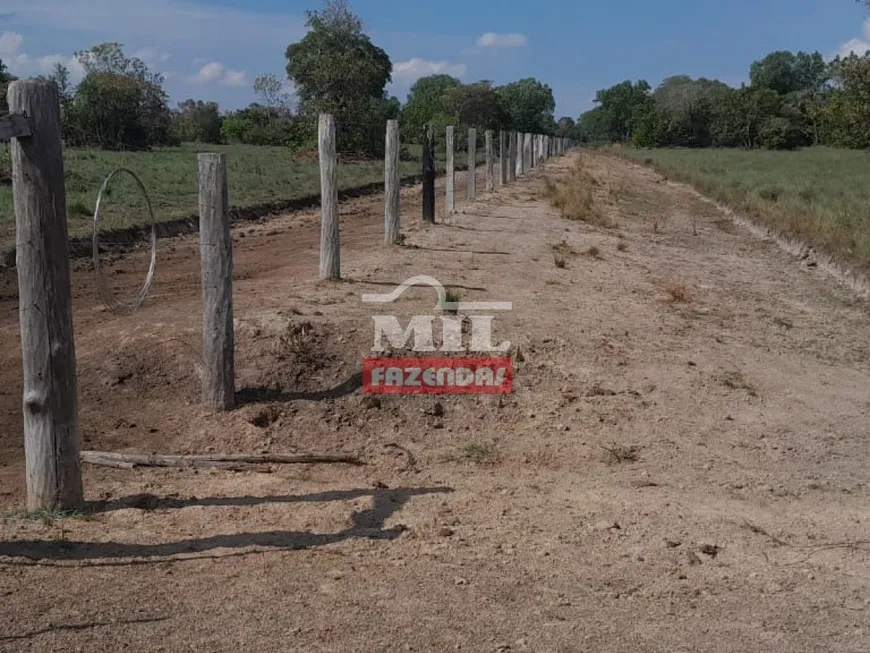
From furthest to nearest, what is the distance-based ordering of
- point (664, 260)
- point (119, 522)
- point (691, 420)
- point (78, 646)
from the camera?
point (664, 260)
point (691, 420)
point (119, 522)
point (78, 646)

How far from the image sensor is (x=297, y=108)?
27031mm

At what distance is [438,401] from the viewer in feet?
22.0

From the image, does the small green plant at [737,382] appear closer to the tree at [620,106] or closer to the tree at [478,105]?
the tree at [478,105]

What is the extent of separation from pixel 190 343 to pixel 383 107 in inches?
1037

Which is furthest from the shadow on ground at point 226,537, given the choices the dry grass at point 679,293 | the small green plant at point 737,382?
the dry grass at point 679,293

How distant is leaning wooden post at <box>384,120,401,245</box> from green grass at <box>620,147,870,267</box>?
268 inches

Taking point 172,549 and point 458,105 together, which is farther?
point 458,105

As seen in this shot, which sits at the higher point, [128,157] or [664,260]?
[128,157]

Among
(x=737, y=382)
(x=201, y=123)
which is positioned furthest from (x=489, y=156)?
(x=201, y=123)

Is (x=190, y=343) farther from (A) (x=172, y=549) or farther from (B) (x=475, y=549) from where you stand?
(B) (x=475, y=549)

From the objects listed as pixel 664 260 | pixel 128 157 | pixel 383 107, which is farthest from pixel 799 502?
pixel 383 107

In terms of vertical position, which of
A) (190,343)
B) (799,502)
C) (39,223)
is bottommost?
(799,502)

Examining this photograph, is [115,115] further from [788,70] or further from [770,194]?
[788,70]

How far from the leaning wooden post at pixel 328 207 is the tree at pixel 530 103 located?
80.3 meters
